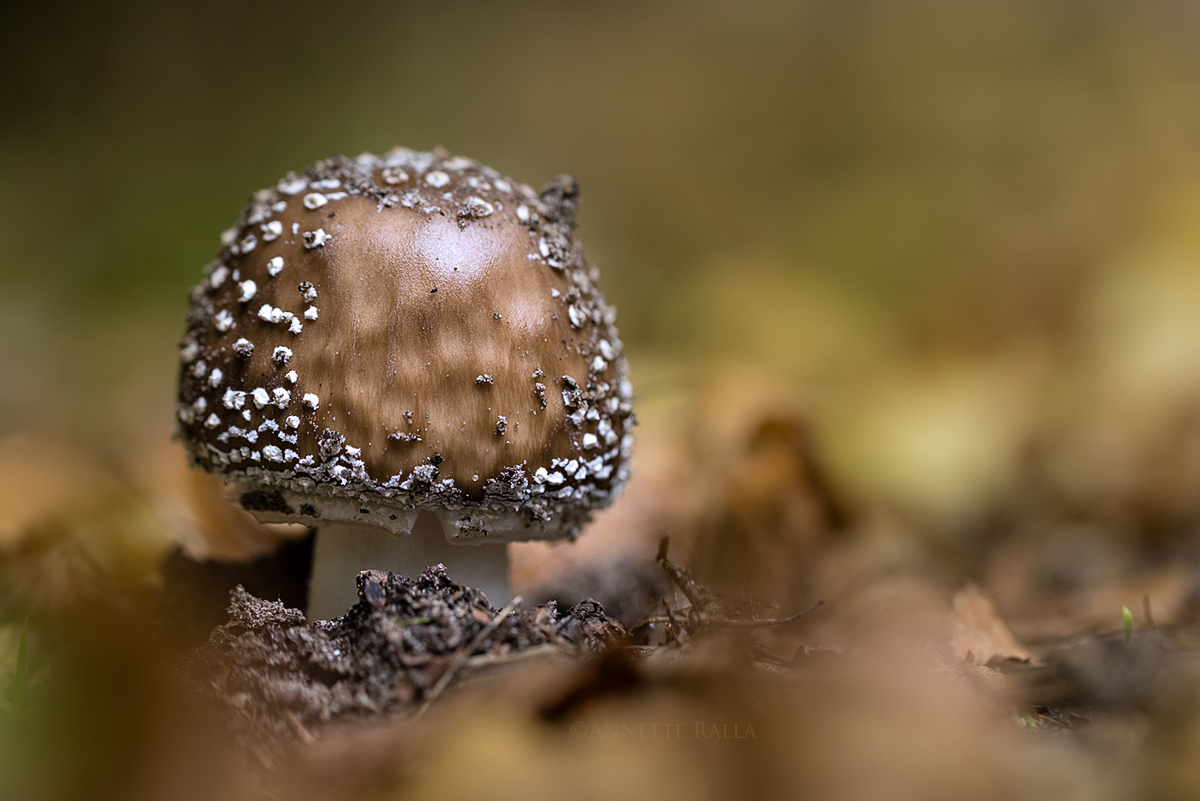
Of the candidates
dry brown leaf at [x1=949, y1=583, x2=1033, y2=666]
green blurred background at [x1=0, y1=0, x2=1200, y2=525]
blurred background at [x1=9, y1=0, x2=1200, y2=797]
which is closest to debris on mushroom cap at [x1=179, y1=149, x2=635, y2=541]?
blurred background at [x1=9, y1=0, x2=1200, y2=797]

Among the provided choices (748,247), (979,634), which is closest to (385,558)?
→ (979,634)

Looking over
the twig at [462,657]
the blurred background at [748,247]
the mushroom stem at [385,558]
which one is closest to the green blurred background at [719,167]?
the blurred background at [748,247]

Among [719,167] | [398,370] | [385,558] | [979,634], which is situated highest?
[719,167]

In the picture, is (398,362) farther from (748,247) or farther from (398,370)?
(748,247)

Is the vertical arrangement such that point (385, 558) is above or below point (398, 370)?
below

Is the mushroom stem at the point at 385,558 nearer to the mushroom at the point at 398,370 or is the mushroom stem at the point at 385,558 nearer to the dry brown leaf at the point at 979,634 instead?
the mushroom at the point at 398,370

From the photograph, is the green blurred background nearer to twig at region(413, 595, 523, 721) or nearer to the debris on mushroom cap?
the debris on mushroom cap
